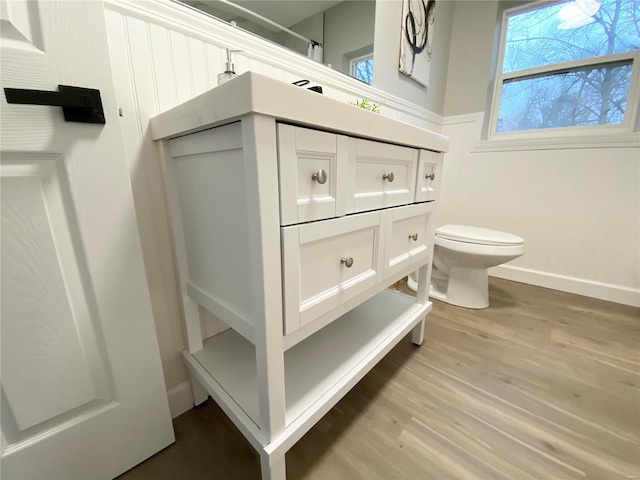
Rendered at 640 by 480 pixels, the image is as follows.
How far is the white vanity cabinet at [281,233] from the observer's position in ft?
1.46

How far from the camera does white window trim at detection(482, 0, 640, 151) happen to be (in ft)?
5.00

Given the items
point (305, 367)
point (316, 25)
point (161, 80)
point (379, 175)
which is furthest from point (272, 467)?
point (316, 25)

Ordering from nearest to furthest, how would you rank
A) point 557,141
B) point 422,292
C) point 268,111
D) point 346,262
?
point 268,111, point 346,262, point 422,292, point 557,141

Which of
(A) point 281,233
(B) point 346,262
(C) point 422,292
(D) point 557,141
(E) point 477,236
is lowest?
(C) point 422,292

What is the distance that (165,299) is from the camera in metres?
0.79

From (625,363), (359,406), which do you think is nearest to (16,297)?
(359,406)

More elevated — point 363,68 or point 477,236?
point 363,68

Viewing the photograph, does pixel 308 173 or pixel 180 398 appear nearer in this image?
pixel 308 173

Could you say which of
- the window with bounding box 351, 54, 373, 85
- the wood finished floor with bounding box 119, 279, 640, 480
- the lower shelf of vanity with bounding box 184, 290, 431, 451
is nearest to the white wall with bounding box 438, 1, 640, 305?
the wood finished floor with bounding box 119, 279, 640, 480

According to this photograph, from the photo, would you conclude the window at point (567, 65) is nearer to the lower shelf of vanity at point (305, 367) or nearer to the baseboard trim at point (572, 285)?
the baseboard trim at point (572, 285)

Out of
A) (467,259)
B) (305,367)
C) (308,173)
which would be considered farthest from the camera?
(467,259)

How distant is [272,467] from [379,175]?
0.71 m

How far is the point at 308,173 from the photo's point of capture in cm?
51

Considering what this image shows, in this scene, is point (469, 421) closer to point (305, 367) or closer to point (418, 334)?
point (418, 334)
